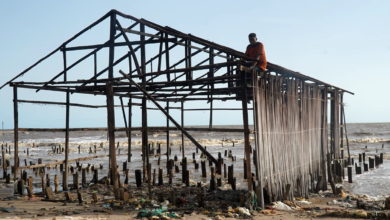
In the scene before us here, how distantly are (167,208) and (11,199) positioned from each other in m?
5.36

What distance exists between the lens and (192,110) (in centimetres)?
1783

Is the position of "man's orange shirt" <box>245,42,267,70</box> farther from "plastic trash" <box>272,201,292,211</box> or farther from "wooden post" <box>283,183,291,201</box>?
"plastic trash" <box>272,201,292,211</box>

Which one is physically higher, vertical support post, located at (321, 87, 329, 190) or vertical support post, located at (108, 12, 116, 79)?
vertical support post, located at (108, 12, 116, 79)

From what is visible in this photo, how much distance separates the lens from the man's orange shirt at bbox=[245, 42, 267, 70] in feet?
29.3

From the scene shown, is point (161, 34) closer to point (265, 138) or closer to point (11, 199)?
point (265, 138)

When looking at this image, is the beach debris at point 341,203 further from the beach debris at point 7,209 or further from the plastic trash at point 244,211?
the beach debris at point 7,209

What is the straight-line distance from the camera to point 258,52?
9008mm

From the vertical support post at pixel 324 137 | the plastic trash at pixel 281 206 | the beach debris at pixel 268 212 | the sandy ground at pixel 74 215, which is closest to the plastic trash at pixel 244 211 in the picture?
the sandy ground at pixel 74 215

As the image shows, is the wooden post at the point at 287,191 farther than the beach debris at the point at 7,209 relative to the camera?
Yes

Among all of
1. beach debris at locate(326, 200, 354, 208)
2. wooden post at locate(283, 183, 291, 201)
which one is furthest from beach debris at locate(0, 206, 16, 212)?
beach debris at locate(326, 200, 354, 208)

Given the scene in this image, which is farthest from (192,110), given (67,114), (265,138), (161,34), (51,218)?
(51,218)

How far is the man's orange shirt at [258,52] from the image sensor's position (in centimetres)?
895

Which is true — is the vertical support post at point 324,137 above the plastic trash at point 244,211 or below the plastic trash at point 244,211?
above

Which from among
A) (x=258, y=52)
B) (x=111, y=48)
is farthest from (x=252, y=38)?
(x=111, y=48)
